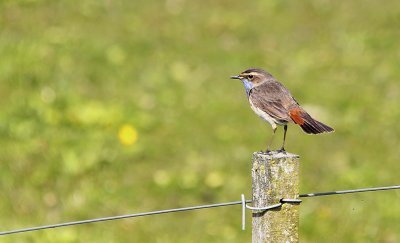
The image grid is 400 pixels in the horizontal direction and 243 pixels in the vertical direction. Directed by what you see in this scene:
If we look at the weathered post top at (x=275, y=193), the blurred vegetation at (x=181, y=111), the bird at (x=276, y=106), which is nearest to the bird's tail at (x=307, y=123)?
the bird at (x=276, y=106)

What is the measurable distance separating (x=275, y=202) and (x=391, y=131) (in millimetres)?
6483

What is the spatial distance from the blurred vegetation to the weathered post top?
2.73 m

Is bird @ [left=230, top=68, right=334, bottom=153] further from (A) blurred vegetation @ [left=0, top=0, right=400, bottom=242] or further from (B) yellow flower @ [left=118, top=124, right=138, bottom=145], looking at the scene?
(B) yellow flower @ [left=118, top=124, right=138, bottom=145]

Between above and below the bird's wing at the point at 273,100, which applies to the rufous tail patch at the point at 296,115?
below

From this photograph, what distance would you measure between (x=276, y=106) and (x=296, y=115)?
20 cm

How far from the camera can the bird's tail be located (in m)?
5.43

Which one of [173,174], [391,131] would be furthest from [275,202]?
[391,131]

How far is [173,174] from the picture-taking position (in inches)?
349

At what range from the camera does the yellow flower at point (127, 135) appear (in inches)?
371

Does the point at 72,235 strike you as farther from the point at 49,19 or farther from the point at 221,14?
the point at 221,14

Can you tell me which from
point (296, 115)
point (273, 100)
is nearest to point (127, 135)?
point (273, 100)

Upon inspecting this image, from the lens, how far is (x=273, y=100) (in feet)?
19.6

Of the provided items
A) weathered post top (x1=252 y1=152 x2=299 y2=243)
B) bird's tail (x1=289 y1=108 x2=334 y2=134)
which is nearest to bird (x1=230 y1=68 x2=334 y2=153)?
bird's tail (x1=289 y1=108 x2=334 y2=134)

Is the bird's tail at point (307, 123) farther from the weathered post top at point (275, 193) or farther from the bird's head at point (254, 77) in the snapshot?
the weathered post top at point (275, 193)
